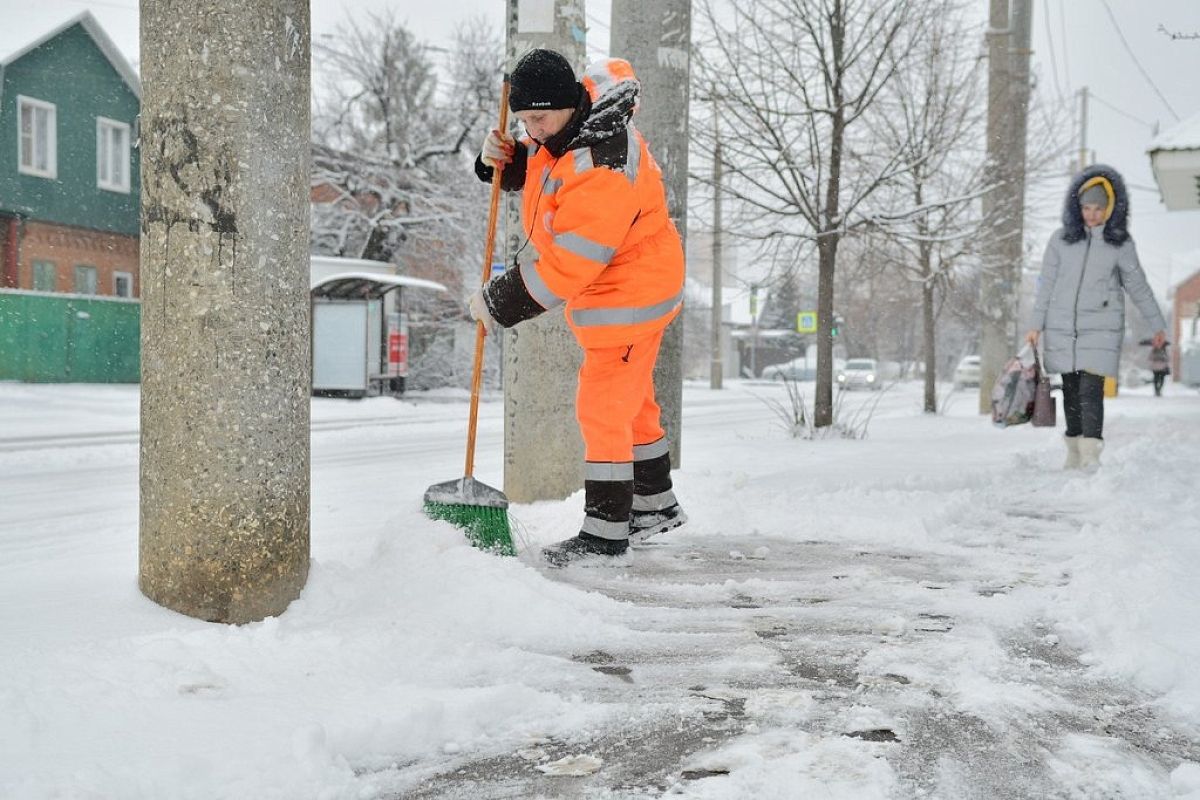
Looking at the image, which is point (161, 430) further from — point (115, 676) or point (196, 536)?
point (115, 676)

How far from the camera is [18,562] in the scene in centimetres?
404

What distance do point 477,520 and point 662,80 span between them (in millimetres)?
3200

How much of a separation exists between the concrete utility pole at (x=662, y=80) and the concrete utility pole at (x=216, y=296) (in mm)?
3211

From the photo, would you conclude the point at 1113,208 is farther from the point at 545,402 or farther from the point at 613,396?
the point at 613,396

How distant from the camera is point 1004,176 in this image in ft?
45.1

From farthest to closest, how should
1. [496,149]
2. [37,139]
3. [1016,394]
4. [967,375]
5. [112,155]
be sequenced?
[967,375], [112,155], [37,139], [1016,394], [496,149]

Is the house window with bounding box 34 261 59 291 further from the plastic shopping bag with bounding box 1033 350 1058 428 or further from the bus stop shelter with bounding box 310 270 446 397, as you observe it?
the plastic shopping bag with bounding box 1033 350 1058 428

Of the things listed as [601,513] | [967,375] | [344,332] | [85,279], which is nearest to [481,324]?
[601,513]

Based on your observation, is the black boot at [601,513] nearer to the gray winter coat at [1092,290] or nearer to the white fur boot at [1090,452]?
the white fur boot at [1090,452]

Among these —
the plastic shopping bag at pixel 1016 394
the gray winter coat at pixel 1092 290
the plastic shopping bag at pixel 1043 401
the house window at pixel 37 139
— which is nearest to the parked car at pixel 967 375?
the house window at pixel 37 139

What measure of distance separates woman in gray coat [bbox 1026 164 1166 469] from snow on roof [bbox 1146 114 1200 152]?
3.84 metres

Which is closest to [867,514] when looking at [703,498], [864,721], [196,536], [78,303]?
[703,498]

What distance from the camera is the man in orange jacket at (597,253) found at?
139 inches

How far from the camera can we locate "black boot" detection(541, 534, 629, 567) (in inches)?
154
